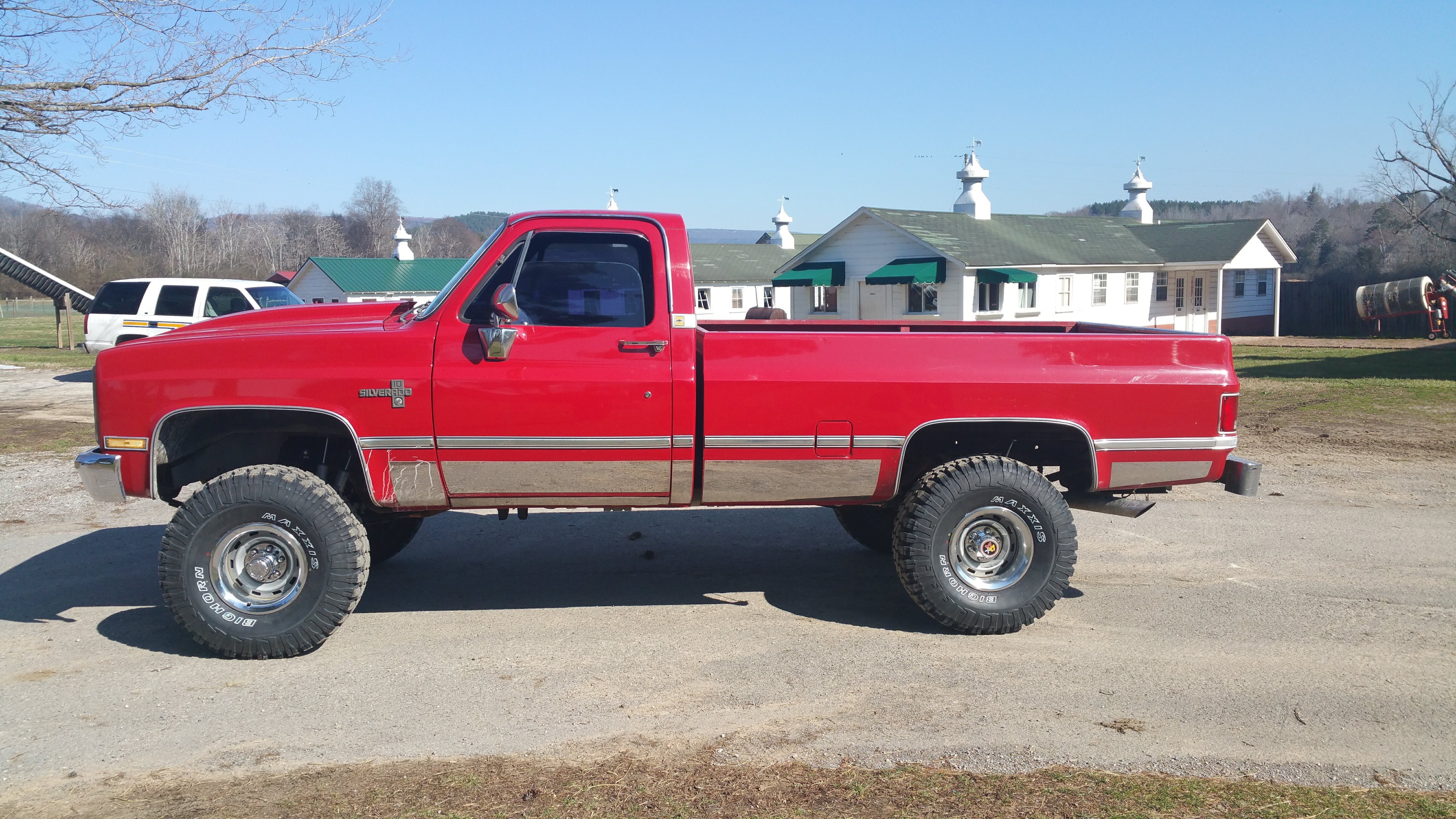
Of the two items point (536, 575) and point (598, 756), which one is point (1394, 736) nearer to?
point (598, 756)

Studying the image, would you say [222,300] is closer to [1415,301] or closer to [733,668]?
[733,668]

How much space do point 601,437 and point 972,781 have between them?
2473 millimetres

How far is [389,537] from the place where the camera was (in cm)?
688

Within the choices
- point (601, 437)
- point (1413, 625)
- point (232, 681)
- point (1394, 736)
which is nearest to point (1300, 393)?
point (1413, 625)

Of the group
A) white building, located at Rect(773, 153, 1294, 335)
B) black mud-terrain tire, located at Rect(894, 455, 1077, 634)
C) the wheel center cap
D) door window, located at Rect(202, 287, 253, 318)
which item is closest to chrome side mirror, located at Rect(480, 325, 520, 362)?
the wheel center cap

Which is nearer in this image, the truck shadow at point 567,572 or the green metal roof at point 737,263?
the truck shadow at point 567,572

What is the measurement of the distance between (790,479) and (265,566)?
9.12 feet

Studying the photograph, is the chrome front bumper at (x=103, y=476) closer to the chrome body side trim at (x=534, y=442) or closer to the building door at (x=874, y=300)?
the chrome body side trim at (x=534, y=442)

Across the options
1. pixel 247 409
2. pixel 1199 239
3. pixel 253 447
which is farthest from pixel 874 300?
pixel 247 409

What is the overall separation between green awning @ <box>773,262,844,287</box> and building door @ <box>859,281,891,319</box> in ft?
2.78

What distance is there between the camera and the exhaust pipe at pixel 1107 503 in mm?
5785

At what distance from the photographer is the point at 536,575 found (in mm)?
6773

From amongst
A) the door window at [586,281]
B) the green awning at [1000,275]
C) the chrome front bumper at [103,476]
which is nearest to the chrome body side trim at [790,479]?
the door window at [586,281]

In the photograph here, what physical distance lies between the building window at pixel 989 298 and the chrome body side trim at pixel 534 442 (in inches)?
1083
